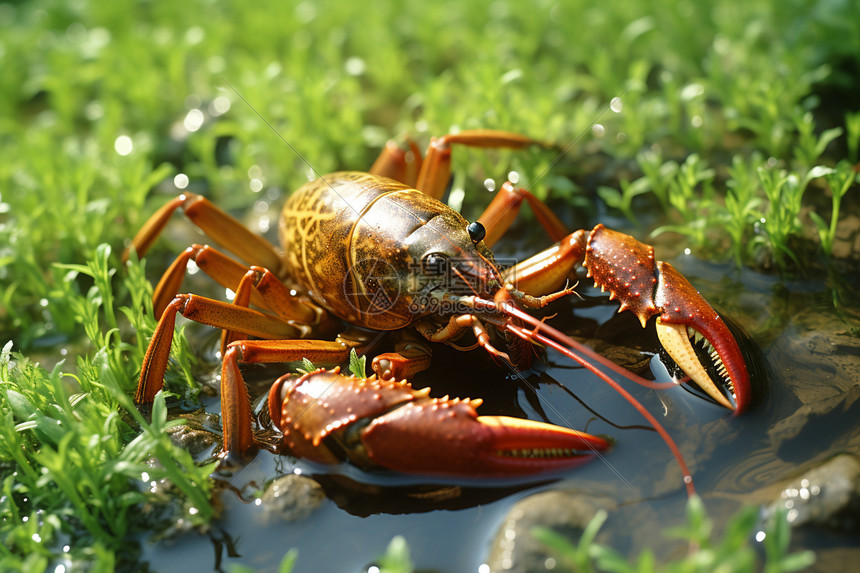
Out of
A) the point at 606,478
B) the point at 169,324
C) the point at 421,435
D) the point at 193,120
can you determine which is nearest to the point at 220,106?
the point at 193,120

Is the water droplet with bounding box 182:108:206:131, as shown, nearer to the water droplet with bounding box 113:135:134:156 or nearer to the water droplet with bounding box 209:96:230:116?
the water droplet with bounding box 209:96:230:116

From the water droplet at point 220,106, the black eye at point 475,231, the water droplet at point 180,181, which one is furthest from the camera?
the water droplet at point 220,106

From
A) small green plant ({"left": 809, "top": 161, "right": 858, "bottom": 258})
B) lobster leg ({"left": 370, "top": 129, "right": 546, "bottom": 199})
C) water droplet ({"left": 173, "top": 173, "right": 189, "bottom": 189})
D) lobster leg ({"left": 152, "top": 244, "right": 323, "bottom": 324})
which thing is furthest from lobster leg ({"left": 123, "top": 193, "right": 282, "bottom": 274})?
small green plant ({"left": 809, "top": 161, "right": 858, "bottom": 258})

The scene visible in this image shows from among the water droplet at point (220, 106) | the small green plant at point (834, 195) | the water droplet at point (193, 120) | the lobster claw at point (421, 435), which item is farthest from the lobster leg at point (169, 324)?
the small green plant at point (834, 195)

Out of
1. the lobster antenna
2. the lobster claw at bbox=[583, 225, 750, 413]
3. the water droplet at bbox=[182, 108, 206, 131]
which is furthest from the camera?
the water droplet at bbox=[182, 108, 206, 131]

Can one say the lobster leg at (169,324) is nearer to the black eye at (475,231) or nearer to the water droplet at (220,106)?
the black eye at (475,231)

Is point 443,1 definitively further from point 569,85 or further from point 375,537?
point 375,537
